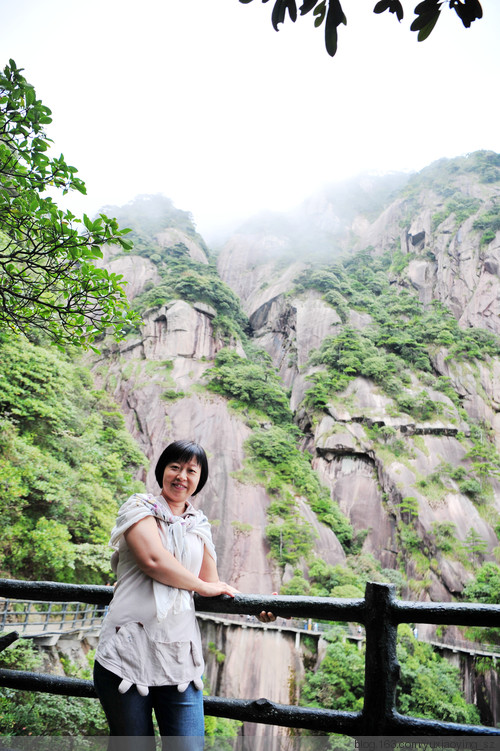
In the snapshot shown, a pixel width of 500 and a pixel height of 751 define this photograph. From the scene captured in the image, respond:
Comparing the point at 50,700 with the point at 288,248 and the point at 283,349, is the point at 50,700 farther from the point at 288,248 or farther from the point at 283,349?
the point at 288,248

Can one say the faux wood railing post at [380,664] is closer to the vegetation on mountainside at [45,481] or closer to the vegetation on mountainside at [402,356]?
the vegetation on mountainside at [45,481]

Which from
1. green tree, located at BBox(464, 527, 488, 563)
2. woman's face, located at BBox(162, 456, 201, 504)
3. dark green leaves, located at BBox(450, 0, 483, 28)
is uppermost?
dark green leaves, located at BBox(450, 0, 483, 28)

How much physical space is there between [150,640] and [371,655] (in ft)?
2.29

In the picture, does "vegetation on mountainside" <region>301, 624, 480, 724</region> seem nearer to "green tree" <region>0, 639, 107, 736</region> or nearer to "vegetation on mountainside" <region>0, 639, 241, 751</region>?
"vegetation on mountainside" <region>0, 639, 241, 751</region>

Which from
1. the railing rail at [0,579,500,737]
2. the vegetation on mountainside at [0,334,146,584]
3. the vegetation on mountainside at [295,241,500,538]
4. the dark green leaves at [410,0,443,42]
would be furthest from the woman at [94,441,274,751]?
the vegetation on mountainside at [295,241,500,538]

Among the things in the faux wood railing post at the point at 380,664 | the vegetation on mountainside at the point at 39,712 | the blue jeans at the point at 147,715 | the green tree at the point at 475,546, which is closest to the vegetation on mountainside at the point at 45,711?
the vegetation on mountainside at the point at 39,712

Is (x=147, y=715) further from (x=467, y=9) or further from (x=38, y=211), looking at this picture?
(x=38, y=211)

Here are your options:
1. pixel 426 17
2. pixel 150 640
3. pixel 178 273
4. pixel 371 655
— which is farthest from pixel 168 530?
pixel 178 273

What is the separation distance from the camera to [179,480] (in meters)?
1.41

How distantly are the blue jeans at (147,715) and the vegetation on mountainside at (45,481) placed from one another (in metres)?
7.73

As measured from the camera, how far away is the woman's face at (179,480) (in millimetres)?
1404

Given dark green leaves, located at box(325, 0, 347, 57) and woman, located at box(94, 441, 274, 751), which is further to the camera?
dark green leaves, located at box(325, 0, 347, 57)

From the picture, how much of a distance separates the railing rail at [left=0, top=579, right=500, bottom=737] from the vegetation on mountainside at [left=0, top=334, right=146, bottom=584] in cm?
763

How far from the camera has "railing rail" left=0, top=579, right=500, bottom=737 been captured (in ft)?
4.34
